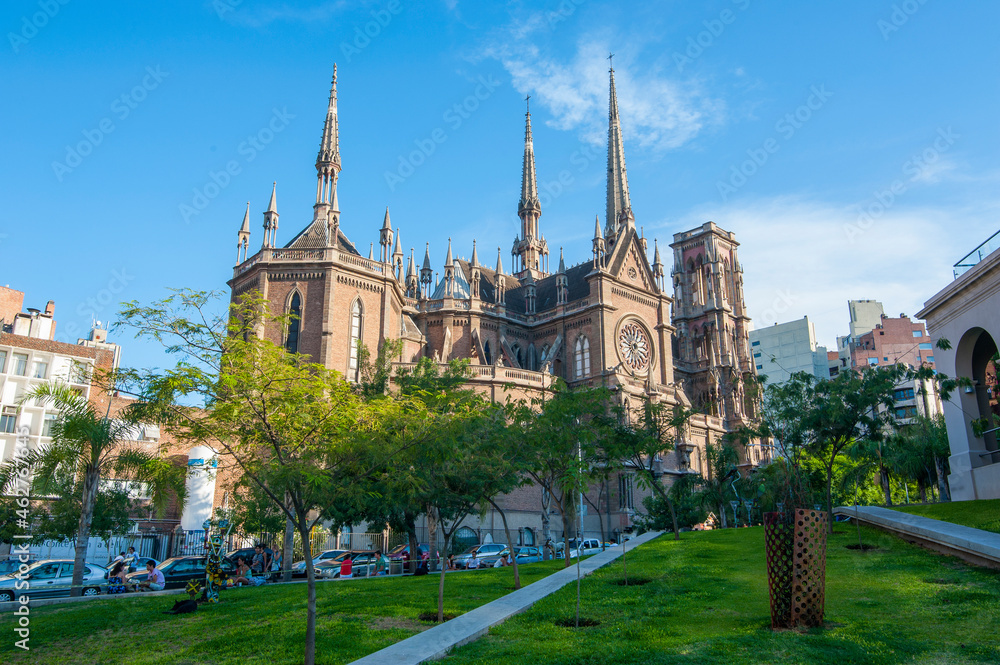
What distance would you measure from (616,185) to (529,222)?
33.3 feet

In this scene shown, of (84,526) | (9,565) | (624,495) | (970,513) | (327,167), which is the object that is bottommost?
(9,565)

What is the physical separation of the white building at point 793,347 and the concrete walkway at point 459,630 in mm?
100257

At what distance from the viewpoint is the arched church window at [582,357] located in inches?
2095

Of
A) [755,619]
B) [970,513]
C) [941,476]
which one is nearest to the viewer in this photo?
[755,619]

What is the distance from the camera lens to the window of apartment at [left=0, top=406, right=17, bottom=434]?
153ft

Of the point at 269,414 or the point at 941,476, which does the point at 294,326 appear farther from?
the point at 941,476

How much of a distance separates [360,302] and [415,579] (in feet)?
77.2

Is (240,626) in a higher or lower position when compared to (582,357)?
lower

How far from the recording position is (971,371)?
2655cm

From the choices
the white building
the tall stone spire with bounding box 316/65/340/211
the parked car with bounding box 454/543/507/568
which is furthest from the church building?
the white building

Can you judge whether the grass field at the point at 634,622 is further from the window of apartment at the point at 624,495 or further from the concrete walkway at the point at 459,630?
the window of apartment at the point at 624,495

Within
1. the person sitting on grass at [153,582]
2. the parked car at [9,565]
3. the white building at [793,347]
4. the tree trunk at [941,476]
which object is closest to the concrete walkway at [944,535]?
the person sitting on grass at [153,582]

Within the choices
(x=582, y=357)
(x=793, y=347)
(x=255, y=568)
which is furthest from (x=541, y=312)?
(x=793, y=347)

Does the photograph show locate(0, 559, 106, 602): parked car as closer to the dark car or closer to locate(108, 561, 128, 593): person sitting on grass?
locate(108, 561, 128, 593): person sitting on grass
